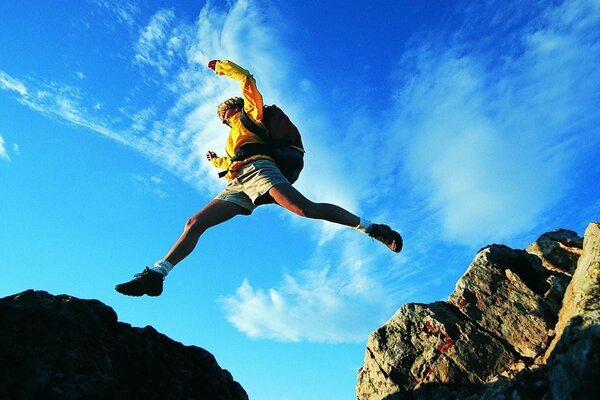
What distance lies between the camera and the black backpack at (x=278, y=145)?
8281mm

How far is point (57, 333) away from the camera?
3709mm

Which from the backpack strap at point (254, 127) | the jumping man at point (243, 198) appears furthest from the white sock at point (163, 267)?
the backpack strap at point (254, 127)

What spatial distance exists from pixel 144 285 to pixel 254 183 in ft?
8.48

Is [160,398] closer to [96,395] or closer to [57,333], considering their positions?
[96,395]

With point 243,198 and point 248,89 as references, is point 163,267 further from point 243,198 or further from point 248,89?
point 248,89

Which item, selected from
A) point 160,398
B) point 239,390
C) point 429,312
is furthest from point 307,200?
point 160,398

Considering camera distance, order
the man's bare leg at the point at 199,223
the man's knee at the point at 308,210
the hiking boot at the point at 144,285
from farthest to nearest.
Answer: the man's bare leg at the point at 199,223 < the man's knee at the point at 308,210 < the hiking boot at the point at 144,285

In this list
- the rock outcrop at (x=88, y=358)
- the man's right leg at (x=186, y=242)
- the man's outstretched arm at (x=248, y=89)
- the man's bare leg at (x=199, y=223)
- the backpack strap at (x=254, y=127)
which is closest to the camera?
the rock outcrop at (x=88, y=358)

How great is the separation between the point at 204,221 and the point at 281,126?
232cm

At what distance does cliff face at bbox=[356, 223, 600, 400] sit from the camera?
6.52 m

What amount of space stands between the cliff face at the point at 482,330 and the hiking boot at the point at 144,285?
3.86 meters

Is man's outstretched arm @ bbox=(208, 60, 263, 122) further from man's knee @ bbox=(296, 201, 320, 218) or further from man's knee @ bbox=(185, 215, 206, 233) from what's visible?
man's knee @ bbox=(185, 215, 206, 233)

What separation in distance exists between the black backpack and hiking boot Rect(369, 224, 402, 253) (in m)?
Result: 1.97

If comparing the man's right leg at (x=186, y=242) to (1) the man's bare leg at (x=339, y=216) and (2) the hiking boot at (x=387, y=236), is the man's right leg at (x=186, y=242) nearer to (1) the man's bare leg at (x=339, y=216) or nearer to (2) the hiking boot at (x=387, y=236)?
(1) the man's bare leg at (x=339, y=216)
